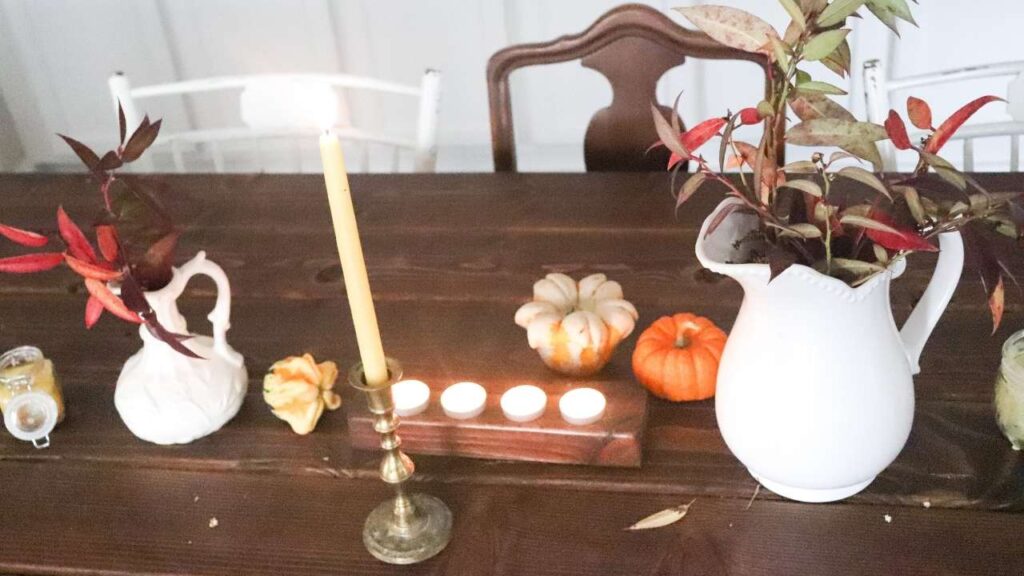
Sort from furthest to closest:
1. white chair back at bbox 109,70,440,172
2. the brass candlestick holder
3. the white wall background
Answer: the white wall background → white chair back at bbox 109,70,440,172 → the brass candlestick holder

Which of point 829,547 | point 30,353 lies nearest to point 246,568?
point 30,353

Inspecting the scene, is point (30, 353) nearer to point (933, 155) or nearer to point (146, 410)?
point (146, 410)

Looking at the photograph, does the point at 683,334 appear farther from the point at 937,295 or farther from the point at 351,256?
the point at 351,256

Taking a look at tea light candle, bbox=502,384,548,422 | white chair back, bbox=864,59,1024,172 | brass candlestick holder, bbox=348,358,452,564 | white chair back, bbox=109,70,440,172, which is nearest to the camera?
brass candlestick holder, bbox=348,358,452,564

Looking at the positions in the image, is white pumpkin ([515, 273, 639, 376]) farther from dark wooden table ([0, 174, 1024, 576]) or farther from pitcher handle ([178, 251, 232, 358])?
pitcher handle ([178, 251, 232, 358])

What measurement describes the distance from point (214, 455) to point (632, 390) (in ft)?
1.18

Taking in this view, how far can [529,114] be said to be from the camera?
2047mm

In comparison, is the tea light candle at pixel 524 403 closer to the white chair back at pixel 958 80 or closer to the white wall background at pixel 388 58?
the white chair back at pixel 958 80

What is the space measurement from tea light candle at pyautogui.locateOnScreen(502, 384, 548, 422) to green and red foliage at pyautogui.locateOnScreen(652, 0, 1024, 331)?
0.23 meters

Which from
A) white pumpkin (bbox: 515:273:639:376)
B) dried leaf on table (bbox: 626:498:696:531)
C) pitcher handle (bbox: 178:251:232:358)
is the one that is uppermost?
pitcher handle (bbox: 178:251:232:358)

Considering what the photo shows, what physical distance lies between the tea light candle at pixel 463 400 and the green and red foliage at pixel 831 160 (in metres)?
0.26

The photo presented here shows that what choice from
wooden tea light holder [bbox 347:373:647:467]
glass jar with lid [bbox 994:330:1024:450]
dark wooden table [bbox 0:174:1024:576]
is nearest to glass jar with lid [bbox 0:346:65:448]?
dark wooden table [bbox 0:174:1024:576]

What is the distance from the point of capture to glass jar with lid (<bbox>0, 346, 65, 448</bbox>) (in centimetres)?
86

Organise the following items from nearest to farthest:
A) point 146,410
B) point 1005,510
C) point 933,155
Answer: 1. point 933,155
2. point 1005,510
3. point 146,410
